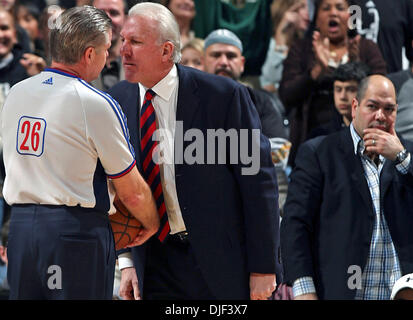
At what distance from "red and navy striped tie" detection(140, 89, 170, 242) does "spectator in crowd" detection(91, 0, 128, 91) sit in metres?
1.94

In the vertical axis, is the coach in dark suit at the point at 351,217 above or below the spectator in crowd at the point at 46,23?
below

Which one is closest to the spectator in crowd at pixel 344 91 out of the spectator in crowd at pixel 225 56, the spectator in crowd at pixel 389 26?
the spectator in crowd at pixel 225 56

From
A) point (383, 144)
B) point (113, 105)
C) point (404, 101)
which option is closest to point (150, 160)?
point (113, 105)

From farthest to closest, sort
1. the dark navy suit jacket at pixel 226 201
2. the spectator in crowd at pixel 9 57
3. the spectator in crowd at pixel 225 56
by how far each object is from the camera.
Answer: the spectator in crowd at pixel 9 57
the spectator in crowd at pixel 225 56
the dark navy suit jacket at pixel 226 201

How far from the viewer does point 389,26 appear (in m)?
6.54

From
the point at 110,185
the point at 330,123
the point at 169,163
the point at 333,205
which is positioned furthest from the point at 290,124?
the point at 110,185

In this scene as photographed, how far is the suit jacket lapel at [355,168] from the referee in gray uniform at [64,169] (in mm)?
1848

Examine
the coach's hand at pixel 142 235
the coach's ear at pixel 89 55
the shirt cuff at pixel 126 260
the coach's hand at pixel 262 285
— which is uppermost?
the coach's ear at pixel 89 55

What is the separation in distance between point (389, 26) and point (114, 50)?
2.19m

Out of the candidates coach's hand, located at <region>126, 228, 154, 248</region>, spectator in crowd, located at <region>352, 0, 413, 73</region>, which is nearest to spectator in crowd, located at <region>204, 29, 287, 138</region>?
spectator in crowd, located at <region>352, 0, 413, 73</region>

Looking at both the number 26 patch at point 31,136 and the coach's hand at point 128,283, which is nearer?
the number 26 patch at point 31,136

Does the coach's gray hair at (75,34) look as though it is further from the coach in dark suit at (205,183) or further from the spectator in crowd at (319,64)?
the spectator in crowd at (319,64)

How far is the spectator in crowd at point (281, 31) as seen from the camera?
264 inches

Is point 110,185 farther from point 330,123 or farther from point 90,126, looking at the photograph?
point 330,123
